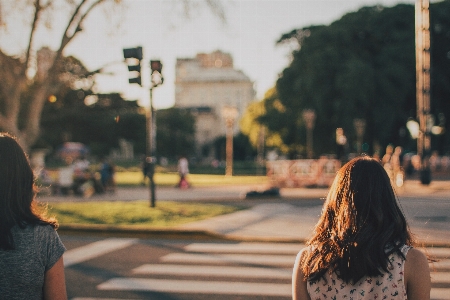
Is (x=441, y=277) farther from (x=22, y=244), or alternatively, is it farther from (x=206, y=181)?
(x=206, y=181)

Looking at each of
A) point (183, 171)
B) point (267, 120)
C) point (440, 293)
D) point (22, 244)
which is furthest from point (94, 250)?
point (267, 120)

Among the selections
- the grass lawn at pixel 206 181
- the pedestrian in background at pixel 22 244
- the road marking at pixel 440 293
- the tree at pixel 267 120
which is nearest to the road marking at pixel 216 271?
the road marking at pixel 440 293

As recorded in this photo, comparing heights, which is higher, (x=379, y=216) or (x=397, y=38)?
(x=397, y=38)

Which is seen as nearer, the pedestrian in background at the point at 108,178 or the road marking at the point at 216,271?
the road marking at the point at 216,271

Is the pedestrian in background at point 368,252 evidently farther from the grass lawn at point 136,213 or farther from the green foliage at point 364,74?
the green foliage at point 364,74

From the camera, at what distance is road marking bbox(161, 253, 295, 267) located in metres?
8.90

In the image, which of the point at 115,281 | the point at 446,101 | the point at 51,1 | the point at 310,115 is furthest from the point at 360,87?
the point at 115,281

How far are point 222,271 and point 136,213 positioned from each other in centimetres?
695

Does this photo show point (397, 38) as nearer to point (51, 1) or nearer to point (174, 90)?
point (51, 1)

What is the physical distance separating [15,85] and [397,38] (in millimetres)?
31665

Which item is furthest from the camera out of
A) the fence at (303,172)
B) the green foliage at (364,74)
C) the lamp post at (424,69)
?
the green foliage at (364,74)

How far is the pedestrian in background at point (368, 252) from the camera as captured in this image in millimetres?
2383

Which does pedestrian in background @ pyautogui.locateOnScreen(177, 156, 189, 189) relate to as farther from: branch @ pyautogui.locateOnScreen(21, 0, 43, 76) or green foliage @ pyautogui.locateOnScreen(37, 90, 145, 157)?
green foliage @ pyautogui.locateOnScreen(37, 90, 145, 157)

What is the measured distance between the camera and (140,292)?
23.4 ft
